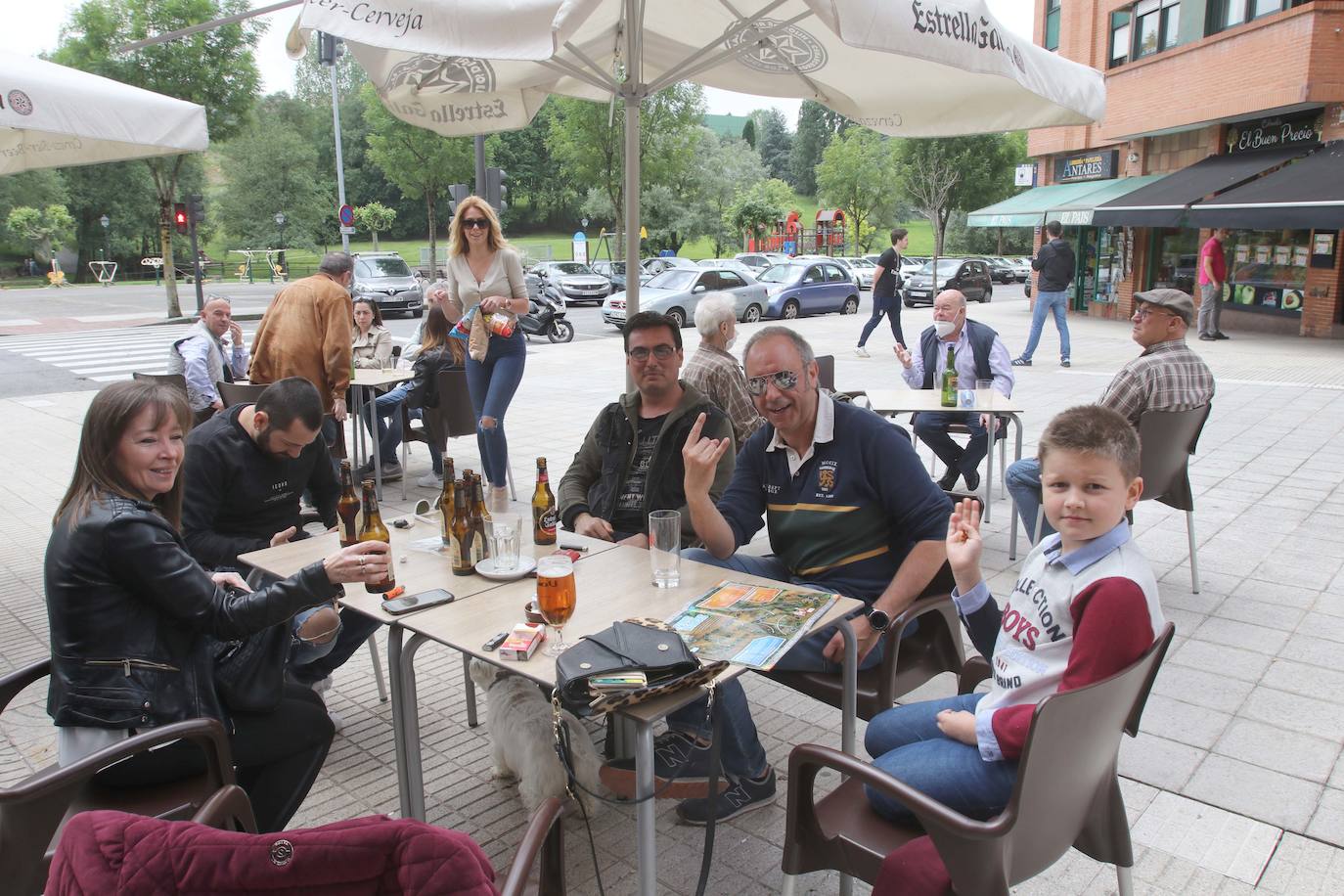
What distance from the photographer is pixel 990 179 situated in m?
44.5

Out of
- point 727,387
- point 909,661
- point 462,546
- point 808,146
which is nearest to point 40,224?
point 727,387

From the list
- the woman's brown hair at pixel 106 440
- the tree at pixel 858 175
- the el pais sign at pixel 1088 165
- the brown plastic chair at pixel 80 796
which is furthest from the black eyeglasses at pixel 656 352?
the tree at pixel 858 175

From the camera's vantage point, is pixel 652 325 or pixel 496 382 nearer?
pixel 652 325

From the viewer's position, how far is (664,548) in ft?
8.86

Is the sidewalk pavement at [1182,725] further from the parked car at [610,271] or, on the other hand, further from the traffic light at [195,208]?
the parked car at [610,271]

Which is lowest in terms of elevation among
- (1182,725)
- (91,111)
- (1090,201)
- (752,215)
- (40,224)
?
(1182,725)

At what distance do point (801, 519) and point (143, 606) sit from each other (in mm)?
1977

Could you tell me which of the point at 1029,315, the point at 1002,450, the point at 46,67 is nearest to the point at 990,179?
the point at 1029,315

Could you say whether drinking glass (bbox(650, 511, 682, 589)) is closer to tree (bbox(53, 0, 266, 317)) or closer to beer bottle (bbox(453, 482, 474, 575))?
beer bottle (bbox(453, 482, 474, 575))

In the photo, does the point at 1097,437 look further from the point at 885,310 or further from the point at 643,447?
the point at 885,310

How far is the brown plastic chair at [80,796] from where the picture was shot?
2.00 meters

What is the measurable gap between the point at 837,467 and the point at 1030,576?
3.17 feet

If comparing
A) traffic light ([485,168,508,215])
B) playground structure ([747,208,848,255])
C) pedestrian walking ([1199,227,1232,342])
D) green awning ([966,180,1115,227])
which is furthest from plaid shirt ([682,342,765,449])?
playground structure ([747,208,848,255])

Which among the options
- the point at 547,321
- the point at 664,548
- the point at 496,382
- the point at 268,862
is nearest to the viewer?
the point at 268,862
